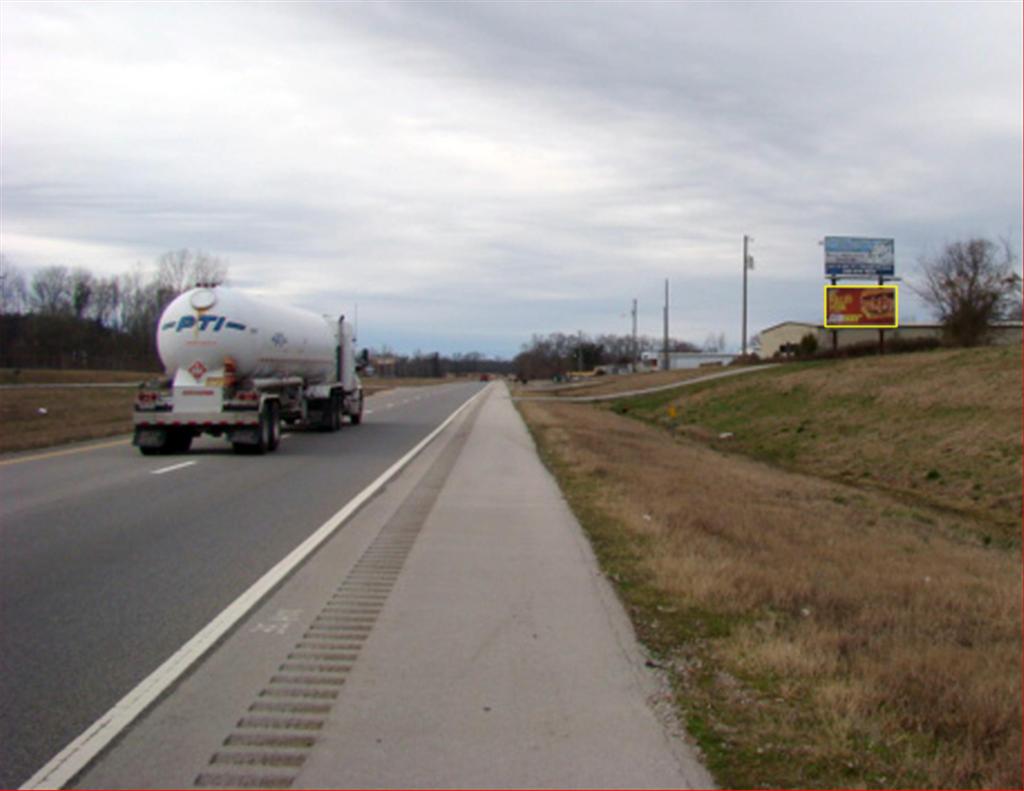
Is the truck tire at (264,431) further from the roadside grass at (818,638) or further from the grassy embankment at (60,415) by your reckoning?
the roadside grass at (818,638)

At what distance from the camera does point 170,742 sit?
192 inches

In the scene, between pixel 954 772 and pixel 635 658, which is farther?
pixel 635 658

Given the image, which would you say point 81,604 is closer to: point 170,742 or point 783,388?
point 170,742

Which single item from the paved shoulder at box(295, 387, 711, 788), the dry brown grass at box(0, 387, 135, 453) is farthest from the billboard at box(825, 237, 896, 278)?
the paved shoulder at box(295, 387, 711, 788)

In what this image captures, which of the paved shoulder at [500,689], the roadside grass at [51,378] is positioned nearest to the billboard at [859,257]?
the roadside grass at [51,378]

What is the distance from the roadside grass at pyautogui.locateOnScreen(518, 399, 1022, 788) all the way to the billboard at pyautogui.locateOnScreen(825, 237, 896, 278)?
182ft

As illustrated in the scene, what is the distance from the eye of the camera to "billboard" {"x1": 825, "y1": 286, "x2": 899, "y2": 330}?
198 ft

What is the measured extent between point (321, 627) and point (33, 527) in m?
5.94

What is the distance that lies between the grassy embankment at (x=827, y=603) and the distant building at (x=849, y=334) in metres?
44.8

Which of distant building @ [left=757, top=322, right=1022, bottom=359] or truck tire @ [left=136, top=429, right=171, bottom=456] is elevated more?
distant building @ [left=757, top=322, right=1022, bottom=359]

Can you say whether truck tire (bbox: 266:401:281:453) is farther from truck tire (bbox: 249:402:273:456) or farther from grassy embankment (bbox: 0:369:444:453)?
grassy embankment (bbox: 0:369:444:453)

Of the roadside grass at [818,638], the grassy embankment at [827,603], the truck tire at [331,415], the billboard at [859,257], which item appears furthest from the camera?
the billboard at [859,257]

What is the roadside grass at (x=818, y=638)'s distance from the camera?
464 centimetres

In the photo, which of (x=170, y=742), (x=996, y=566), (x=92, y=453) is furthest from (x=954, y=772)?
(x=92, y=453)
